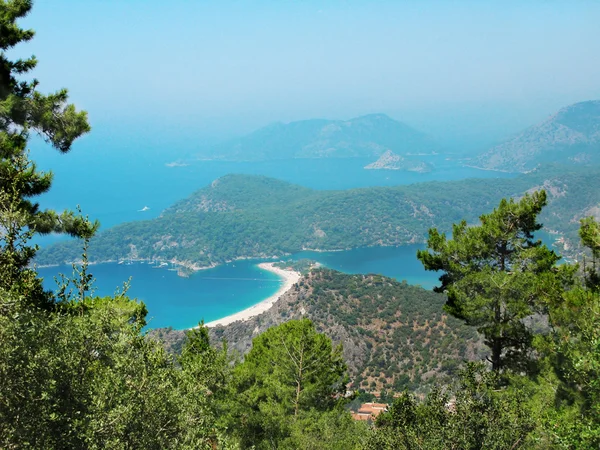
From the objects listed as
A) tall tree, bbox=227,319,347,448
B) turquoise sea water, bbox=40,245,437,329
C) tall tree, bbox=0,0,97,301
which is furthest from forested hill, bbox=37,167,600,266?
tall tree, bbox=0,0,97,301

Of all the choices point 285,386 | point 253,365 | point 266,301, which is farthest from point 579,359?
point 266,301

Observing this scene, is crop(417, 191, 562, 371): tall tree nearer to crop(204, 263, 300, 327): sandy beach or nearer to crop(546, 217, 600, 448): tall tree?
crop(546, 217, 600, 448): tall tree

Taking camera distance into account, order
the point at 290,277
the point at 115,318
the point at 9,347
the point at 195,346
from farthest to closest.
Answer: the point at 290,277 → the point at 195,346 → the point at 115,318 → the point at 9,347

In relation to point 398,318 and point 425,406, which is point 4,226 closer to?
point 425,406

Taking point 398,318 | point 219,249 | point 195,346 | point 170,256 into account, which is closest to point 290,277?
point 219,249

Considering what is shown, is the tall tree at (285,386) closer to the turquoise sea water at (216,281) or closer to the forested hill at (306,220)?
the turquoise sea water at (216,281)

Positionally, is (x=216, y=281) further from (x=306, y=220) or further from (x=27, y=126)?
(x=27, y=126)
